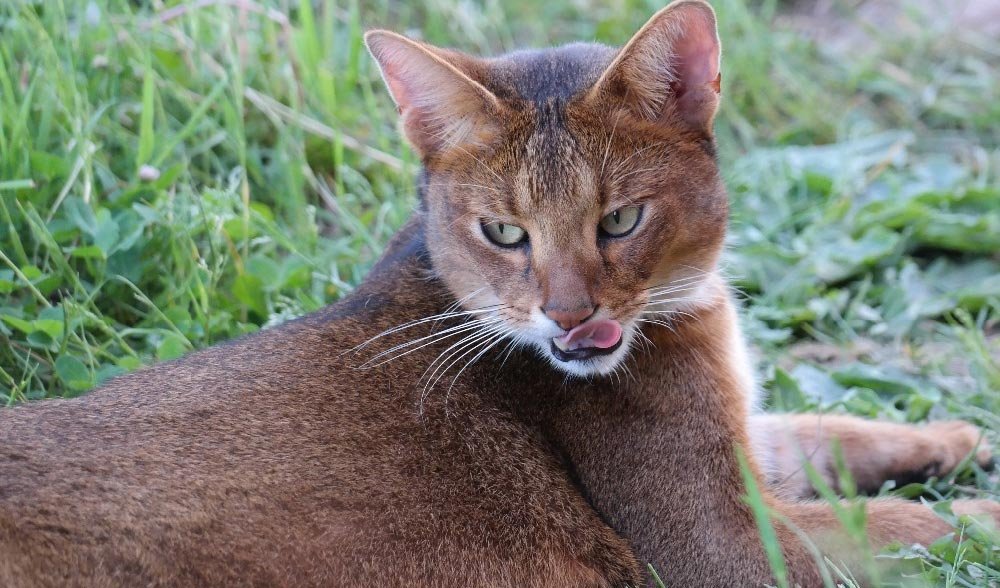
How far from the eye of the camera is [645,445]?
3.15m

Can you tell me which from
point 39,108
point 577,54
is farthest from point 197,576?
point 39,108

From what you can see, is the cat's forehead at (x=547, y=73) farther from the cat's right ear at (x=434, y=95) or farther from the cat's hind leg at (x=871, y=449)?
the cat's hind leg at (x=871, y=449)

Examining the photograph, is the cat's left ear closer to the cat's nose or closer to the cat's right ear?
the cat's right ear

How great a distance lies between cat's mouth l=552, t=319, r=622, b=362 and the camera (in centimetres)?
303

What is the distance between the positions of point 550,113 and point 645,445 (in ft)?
3.13

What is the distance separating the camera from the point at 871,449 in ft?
12.3

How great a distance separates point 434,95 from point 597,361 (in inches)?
34.7

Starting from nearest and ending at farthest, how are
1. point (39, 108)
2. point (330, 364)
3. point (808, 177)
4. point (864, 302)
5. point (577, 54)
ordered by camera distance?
1. point (330, 364)
2. point (577, 54)
3. point (39, 108)
4. point (864, 302)
5. point (808, 177)

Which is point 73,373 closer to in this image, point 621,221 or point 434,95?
point 434,95

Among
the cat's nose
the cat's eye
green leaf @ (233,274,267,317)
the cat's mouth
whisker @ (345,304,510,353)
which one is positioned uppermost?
the cat's eye

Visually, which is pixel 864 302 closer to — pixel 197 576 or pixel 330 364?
pixel 330 364

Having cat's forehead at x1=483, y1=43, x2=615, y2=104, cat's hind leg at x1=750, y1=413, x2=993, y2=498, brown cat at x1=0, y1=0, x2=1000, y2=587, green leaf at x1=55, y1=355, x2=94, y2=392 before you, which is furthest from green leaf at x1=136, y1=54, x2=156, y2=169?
cat's hind leg at x1=750, y1=413, x2=993, y2=498

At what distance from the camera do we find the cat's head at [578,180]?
3055mm

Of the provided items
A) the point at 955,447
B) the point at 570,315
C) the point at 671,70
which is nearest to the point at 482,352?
the point at 570,315
